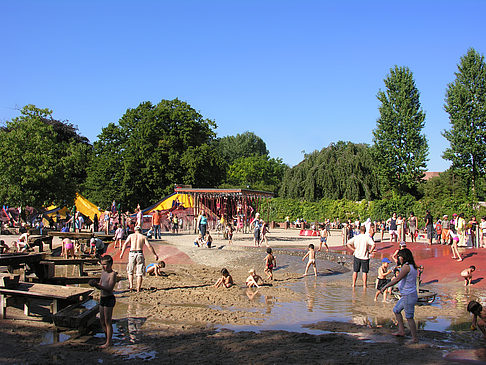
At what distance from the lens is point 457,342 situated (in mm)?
8688

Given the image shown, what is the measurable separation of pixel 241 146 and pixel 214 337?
336 ft

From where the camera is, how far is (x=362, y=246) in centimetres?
1418

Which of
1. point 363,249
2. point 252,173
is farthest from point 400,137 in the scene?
point 252,173

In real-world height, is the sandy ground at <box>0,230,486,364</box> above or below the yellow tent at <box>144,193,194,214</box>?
below

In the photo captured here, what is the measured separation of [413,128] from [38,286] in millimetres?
43032

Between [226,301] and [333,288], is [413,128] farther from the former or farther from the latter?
[226,301]

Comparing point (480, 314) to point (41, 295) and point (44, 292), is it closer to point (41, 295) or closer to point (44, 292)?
point (41, 295)

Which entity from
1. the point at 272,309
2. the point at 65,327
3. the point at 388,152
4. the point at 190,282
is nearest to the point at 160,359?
the point at 65,327

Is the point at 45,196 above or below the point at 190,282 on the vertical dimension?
above

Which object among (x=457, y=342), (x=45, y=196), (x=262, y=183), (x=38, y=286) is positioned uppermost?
(x=262, y=183)

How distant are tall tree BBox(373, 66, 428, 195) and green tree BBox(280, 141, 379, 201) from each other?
74.5 inches

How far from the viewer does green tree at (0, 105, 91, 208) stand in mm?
29500

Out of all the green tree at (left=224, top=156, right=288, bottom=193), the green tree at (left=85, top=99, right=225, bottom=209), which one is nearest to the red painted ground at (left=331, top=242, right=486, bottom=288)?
the green tree at (left=85, top=99, right=225, bottom=209)

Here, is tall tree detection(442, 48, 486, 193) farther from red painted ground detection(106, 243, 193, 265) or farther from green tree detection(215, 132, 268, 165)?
green tree detection(215, 132, 268, 165)
